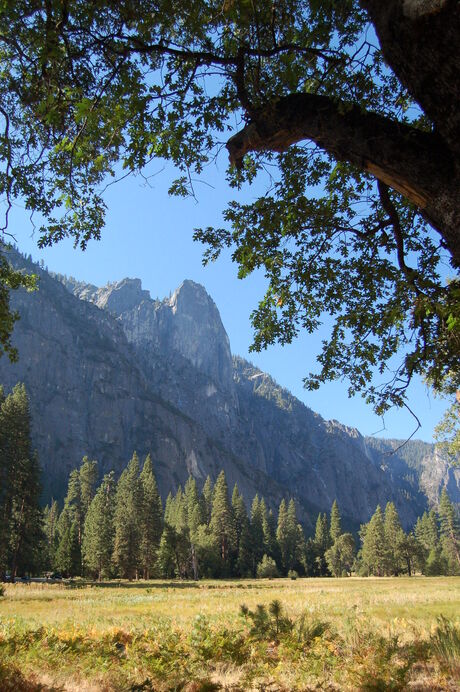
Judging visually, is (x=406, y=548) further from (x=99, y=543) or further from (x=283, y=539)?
(x=99, y=543)

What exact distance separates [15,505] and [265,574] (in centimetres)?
4260

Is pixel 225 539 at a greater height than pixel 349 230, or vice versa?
pixel 349 230

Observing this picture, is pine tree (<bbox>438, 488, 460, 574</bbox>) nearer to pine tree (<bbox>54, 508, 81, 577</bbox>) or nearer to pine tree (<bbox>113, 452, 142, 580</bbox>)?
pine tree (<bbox>113, 452, 142, 580</bbox>)

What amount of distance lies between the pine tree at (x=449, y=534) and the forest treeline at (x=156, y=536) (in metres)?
0.22

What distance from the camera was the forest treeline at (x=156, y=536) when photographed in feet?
136

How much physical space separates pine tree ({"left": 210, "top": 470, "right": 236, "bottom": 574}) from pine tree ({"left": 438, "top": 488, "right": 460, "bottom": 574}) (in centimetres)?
3758

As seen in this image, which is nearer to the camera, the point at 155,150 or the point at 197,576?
the point at 155,150

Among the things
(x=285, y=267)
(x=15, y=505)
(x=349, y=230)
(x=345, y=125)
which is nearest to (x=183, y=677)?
(x=285, y=267)

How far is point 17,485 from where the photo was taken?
40562mm

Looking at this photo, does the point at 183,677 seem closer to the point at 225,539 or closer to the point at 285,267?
the point at 285,267

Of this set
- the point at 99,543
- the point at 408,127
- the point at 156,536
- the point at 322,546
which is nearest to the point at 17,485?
the point at 99,543

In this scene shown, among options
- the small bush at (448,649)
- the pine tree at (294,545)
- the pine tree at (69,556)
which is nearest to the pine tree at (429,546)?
the pine tree at (294,545)

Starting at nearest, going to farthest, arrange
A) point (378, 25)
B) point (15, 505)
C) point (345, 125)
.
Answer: point (378, 25) < point (345, 125) < point (15, 505)

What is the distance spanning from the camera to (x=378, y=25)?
3930 millimetres
